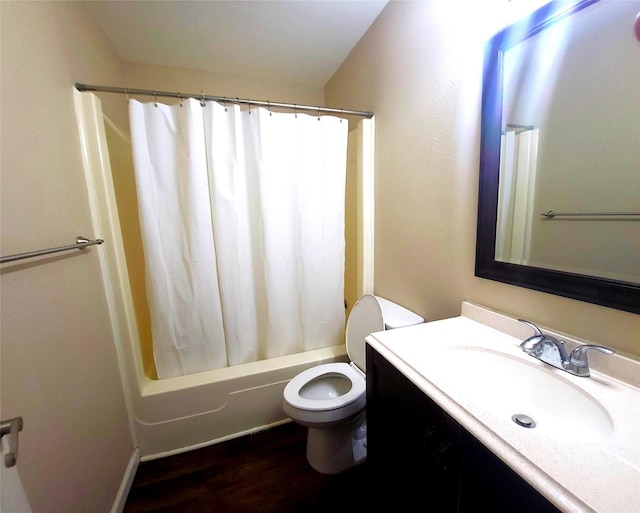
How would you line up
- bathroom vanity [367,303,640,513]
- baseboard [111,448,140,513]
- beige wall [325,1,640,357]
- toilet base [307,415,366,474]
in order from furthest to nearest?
toilet base [307,415,366,474] → baseboard [111,448,140,513] → beige wall [325,1,640,357] → bathroom vanity [367,303,640,513]

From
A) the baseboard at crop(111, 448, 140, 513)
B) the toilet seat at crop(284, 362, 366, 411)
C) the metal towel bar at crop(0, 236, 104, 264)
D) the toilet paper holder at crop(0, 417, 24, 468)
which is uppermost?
the metal towel bar at crop(0, 236, 104, 264)

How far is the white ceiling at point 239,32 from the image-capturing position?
1.39 meters

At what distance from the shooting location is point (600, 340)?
698 mm

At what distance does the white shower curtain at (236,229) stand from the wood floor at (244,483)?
1.60ft

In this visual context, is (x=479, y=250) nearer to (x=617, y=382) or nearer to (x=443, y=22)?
(x=617, y=382)

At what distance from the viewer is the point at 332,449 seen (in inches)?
53.1

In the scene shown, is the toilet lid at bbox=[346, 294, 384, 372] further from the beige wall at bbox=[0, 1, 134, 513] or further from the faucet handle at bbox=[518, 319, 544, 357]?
the beige wall at bbox=[0, 1, 134, 513]

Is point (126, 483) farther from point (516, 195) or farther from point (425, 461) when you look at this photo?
point (516, 195)

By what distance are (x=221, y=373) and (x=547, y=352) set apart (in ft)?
5.13

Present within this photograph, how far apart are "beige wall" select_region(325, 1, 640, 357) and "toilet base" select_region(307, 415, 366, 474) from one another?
77cm

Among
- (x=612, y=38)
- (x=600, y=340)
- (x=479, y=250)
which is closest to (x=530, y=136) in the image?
(x=612, y=38)

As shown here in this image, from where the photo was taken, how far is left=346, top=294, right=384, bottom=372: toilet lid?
135cm

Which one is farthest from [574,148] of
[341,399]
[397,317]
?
[341,399]

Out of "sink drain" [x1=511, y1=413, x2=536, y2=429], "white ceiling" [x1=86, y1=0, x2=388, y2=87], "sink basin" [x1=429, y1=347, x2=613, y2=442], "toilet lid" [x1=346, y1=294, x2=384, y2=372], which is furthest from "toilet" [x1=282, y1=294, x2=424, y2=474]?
"white ceiling" [x1=86, y1=0, x2=388, y2=87]
